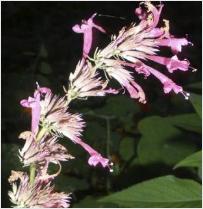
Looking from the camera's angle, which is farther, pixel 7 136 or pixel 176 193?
pixel 7 136

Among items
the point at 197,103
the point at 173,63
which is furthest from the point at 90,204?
the point at 173,63

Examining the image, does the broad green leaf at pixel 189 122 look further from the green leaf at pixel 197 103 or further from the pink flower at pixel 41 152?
the pink flower at pixel 41 152

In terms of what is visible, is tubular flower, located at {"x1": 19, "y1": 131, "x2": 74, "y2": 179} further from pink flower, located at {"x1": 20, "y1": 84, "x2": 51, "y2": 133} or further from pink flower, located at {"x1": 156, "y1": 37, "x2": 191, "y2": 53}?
pink flower, located at {"x1": 156, "y1": 37, "x2": 191, "y2": 53}

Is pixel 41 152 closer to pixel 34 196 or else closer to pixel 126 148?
pixel 34 196

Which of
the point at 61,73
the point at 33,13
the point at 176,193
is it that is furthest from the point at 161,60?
the point at 33,13

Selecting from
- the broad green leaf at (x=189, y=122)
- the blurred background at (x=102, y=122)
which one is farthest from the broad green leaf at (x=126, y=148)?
the broad green leaf at (x=189, y=122)

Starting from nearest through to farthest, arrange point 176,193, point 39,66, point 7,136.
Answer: point 176,193 → point 7,136 → point 39,66

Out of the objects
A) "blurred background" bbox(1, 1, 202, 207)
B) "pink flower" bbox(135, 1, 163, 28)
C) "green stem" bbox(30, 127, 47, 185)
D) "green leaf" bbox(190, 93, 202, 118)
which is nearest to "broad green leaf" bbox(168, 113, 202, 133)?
"blurred background" bbox(1, 1, 202, 207)

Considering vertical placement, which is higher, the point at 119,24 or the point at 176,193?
the point at 119,24

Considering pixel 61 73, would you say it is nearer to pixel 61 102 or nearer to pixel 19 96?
pixel 19 96
